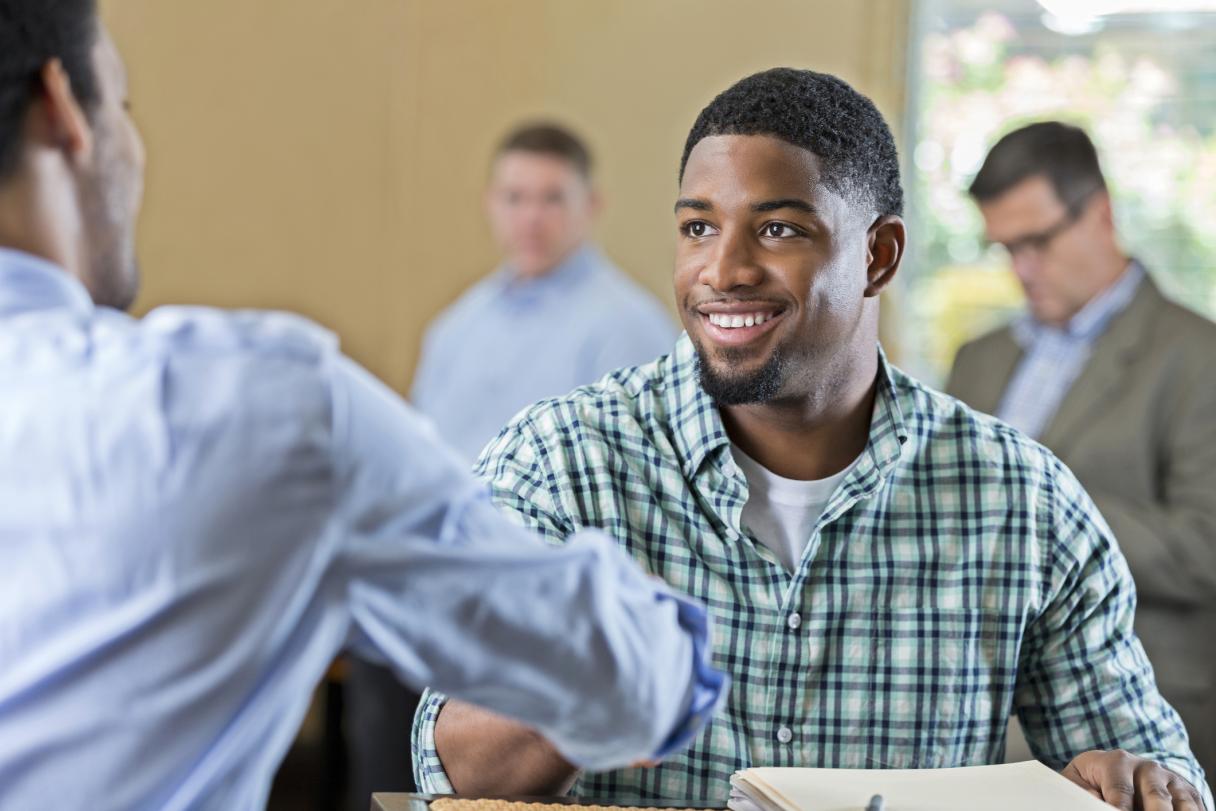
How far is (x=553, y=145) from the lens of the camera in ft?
12.6

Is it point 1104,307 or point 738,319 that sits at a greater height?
point 738,319

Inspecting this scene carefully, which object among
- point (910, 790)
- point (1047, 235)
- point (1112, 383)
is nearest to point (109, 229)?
point (910, 790)

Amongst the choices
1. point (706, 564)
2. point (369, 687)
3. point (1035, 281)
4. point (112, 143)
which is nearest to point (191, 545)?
point (112, 143)

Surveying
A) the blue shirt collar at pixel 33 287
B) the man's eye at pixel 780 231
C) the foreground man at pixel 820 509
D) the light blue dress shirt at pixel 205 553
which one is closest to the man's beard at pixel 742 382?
the foreground man at pixel 820 509

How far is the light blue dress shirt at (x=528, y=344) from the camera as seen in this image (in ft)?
12.0

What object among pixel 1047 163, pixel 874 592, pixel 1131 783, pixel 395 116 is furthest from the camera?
pixel 395 116

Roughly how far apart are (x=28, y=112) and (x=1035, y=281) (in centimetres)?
241

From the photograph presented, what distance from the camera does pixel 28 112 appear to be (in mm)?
819

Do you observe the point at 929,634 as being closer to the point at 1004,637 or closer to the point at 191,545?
the point at 1004,637

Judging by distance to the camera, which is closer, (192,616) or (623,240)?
(192,616)

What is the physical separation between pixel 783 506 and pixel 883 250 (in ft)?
1.17

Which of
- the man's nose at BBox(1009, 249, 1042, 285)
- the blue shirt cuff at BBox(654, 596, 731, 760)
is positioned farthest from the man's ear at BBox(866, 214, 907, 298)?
the man's nose at BBox(1009, 249, 1042, 285)

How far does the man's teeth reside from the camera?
1.53 metres

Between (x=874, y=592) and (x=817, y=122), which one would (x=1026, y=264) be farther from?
(x=874, y=592)
